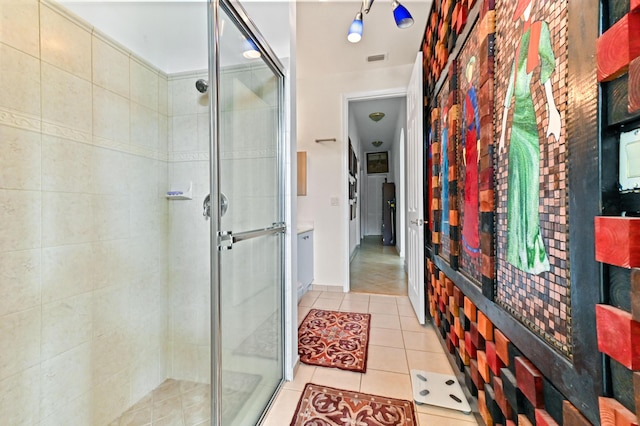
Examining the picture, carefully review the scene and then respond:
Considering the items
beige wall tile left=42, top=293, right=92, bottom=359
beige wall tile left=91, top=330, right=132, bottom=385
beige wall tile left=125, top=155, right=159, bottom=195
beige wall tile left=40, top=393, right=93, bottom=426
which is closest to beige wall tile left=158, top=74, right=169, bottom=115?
beige wall tile left=125, top=155, right=159, bottom=195

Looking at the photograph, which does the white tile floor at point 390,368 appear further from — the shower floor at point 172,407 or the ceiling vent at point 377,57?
the ceiling vent at point 377,57

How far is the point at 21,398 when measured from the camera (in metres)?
0.98

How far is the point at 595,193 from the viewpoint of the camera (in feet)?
1.79

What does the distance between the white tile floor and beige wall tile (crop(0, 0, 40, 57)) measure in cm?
190

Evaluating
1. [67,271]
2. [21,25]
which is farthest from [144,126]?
[67,271]

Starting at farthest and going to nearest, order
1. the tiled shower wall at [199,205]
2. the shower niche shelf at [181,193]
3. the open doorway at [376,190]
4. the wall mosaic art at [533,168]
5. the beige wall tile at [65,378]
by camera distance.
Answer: the open doorway at [376,190], the shower niche shelf at [181,193], the tiled shower wall at [199,205], the beige wall tile at [65,378], the wall mosaic art at [533,168]

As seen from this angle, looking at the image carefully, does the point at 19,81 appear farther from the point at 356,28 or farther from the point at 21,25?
the point at 356,28

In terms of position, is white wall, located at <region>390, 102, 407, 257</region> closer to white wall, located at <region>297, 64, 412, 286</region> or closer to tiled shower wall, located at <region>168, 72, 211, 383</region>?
white wall, located at <region>297, 64, 412, 286</region>

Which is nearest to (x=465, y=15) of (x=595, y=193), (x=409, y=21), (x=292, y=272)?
(x=409, y=21)

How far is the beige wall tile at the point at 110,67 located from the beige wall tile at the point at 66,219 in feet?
1.89

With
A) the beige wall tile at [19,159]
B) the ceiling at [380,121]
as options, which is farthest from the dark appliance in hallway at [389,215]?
the beige wall tile at [19,159]

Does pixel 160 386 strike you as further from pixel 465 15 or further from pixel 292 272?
pixel 465 15

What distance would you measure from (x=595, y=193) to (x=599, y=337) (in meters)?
0.30

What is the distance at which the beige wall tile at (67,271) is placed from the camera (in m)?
1.07
